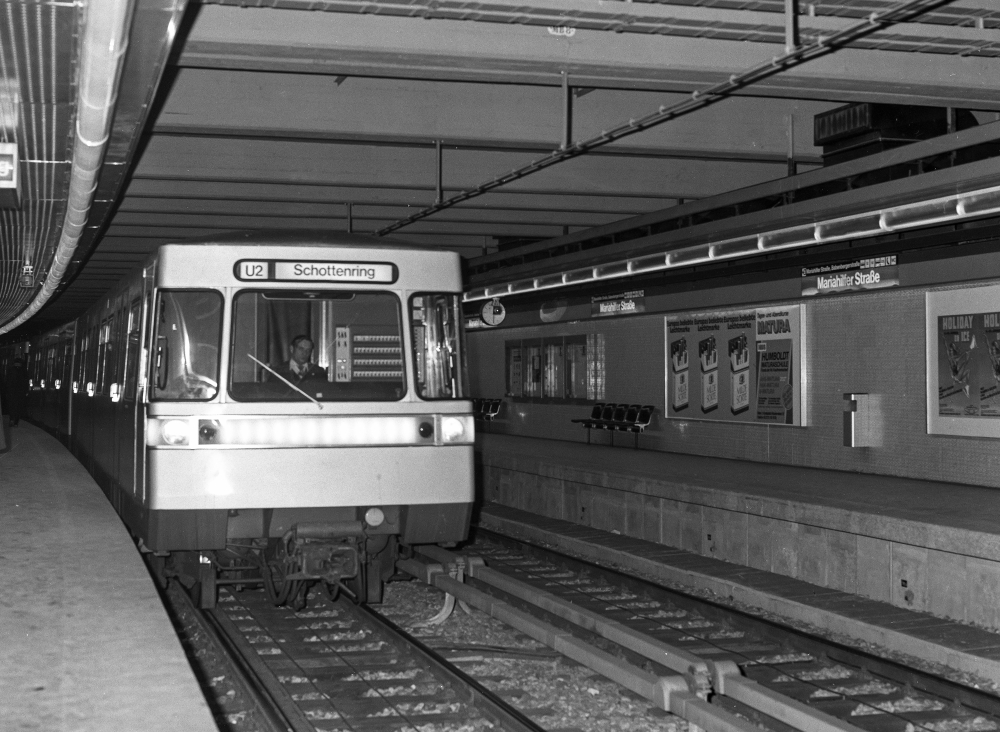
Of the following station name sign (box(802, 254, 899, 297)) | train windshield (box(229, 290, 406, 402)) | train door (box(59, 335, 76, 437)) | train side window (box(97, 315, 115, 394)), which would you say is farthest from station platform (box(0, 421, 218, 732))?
station name sign (box(802, 254, 899, 297))

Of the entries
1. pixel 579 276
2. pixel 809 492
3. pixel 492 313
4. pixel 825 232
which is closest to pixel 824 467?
pixel 809 492

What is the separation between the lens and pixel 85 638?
671 centimetres

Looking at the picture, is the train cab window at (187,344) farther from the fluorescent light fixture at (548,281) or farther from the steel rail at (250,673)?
the fluorescent light fixture at (548,281)

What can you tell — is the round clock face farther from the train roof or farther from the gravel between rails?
the train roof

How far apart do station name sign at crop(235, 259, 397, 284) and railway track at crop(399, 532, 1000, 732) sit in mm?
2708

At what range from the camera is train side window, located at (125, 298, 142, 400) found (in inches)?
383

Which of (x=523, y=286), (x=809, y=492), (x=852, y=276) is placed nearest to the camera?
(x=809, y=492)

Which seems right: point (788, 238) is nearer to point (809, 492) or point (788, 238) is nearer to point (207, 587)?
point (809, 492)

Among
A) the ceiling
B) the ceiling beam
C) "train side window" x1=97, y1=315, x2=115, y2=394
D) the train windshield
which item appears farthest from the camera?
"train side window" x1=97, y1=315, x2=115, y2=394

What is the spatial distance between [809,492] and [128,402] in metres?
6.95

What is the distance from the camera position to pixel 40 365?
30859mm

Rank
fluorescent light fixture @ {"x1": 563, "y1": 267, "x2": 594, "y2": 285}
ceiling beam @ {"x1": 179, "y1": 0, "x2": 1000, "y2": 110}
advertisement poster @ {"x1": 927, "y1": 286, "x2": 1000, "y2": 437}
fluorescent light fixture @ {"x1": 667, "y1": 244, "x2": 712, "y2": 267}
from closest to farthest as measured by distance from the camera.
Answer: ceiling beam @ {"x1": 179, "y1": 0, "x2": 1000, "y2": 110} → fluorescent light fixture @ {"x1": 667, "y1": 244, "x2": 712, "y2": 267} → advertisement poster @ {"x1": 927, "y1": 286, "x2": 1000, "y2": 437} → fluorescent light fixture @ {"x1": 563, "y1": 267, "x2": 594, "y2": 285}

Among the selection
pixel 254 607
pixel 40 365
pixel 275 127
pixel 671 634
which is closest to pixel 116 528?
pixel 254 607

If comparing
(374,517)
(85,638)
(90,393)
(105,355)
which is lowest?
(85,638)
